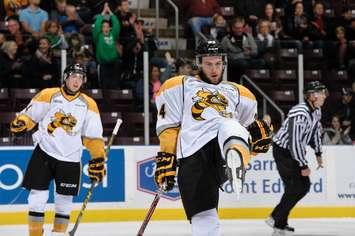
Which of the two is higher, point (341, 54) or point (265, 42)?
point (265, 42)

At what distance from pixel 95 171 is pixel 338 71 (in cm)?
516

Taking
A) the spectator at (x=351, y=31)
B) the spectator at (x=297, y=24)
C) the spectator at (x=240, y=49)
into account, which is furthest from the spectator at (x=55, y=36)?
the spectator at (x=351, y=31)

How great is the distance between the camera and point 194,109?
15.4 ft

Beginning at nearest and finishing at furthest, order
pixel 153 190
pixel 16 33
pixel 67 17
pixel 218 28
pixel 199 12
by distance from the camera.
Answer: pixel 153 190
pixel 16 33
pixel 67 17
pixel 218 28
pixel 199 12

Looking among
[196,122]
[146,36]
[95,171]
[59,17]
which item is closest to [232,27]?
[146,36]

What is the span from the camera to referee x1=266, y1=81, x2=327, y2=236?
7.93 meters

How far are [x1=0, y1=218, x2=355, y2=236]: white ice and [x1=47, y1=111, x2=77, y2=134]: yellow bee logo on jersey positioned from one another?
1554 millimetres

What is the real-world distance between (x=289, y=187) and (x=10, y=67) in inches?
135

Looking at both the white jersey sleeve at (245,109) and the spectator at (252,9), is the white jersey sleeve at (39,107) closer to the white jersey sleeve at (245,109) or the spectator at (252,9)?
the white jersey sleeve at (245,109)

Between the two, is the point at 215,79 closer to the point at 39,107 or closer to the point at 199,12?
the point at 39,107

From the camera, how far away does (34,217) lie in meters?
6.55

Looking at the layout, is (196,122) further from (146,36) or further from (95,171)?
(146,36)

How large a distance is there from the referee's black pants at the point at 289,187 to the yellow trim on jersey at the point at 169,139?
3427 mm

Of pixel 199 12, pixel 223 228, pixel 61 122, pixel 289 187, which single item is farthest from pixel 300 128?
pixel 199 12
